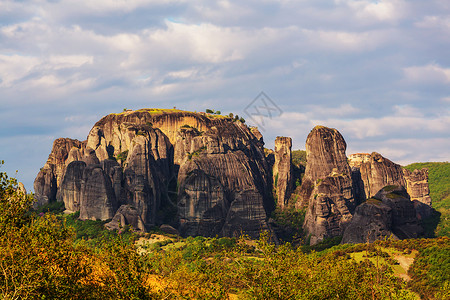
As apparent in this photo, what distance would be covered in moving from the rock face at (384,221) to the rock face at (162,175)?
2903 cm

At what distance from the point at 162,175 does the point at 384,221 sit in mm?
76230

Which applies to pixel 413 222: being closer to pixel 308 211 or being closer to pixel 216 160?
pixel 308 211

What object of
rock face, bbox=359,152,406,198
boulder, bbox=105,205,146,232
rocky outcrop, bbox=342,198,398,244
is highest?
rock face, bbox=359,152,406,198

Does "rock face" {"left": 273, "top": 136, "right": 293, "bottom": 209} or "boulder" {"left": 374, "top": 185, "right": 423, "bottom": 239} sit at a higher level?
"rock face" {"left": 273, "top": 136, "right": 293, "bottom": 209}

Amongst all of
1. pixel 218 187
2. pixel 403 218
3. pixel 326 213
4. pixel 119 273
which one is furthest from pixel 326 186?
pixel 119 273

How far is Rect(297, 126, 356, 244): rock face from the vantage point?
490 ft

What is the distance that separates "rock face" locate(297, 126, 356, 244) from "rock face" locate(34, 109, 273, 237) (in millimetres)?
15786

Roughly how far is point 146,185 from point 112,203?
11.6 m

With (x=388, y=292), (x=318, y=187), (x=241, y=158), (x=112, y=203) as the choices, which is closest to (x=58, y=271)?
→ (x=388, y=292)

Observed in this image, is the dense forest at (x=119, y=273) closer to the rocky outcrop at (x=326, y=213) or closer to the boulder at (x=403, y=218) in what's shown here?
the boulder at (x=403, y=218)

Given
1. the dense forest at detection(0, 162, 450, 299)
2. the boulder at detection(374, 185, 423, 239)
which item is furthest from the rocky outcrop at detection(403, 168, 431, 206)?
the dense forest at detection(0, 162, 450, 299)

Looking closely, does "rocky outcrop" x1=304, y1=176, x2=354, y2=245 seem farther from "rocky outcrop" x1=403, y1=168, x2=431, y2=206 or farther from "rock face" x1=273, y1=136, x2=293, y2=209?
"rocky outcrop" x1=403, y1=168, x2=431, y2=206

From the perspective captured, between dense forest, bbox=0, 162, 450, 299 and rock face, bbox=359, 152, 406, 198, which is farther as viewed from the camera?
rock face, bbox=359, 152, 406, 198

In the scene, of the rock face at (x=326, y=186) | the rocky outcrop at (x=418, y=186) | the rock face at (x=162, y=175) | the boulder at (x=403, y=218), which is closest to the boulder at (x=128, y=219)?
the rock face at (x=162, y=175)
